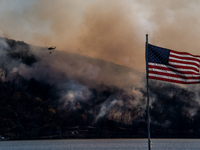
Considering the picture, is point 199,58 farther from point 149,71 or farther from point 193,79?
point 149,71

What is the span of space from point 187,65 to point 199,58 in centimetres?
255

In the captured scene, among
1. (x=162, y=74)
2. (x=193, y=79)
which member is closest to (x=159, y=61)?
(x=162, y=74)

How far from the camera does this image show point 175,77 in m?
44.2

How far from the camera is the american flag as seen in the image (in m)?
43.7

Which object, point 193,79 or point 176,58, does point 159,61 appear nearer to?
point 176,58

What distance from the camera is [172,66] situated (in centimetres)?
4450

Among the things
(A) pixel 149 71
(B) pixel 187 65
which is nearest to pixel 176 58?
(B) pixel 187 65

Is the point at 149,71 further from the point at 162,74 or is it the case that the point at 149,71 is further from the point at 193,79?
the point at 193,79

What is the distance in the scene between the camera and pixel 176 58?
44.8 m

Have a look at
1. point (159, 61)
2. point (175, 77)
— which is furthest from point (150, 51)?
point (175, 77)

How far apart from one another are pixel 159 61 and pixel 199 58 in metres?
6.70

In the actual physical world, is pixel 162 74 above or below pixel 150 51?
below

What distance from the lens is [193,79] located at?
44.8m

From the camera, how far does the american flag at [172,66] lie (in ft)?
143
